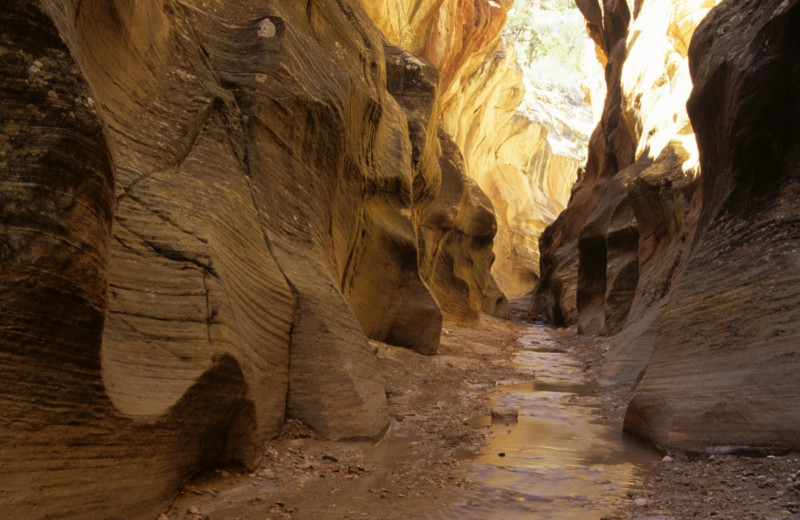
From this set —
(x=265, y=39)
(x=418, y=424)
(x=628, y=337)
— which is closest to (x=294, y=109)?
(x=265, y=39)

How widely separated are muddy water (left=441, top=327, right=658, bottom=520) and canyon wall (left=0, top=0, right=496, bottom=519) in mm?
1302

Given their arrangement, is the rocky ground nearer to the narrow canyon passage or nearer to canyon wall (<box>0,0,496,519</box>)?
the narrow canyon passage

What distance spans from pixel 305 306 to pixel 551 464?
8.43 feet

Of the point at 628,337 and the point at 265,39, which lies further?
the point at 628,337

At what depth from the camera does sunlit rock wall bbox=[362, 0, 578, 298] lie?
2027 cm

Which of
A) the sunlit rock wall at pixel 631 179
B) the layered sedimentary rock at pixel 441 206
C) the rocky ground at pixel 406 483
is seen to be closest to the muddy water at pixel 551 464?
the rocky ground at pixel 406 483

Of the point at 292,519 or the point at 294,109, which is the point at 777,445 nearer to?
the point at 292,519

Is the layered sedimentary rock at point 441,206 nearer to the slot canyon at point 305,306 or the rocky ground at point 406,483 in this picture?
the slot canyon at point 305,306

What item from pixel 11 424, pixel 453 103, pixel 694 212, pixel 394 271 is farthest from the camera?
pixel 453 103

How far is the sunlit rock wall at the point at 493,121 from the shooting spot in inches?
798

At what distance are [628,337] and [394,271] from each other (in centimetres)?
419

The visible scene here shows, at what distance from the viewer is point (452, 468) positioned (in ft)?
14.9

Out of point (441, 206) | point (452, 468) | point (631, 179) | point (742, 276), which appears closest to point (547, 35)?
point (441, 206)

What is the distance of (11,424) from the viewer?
8.10 ft
